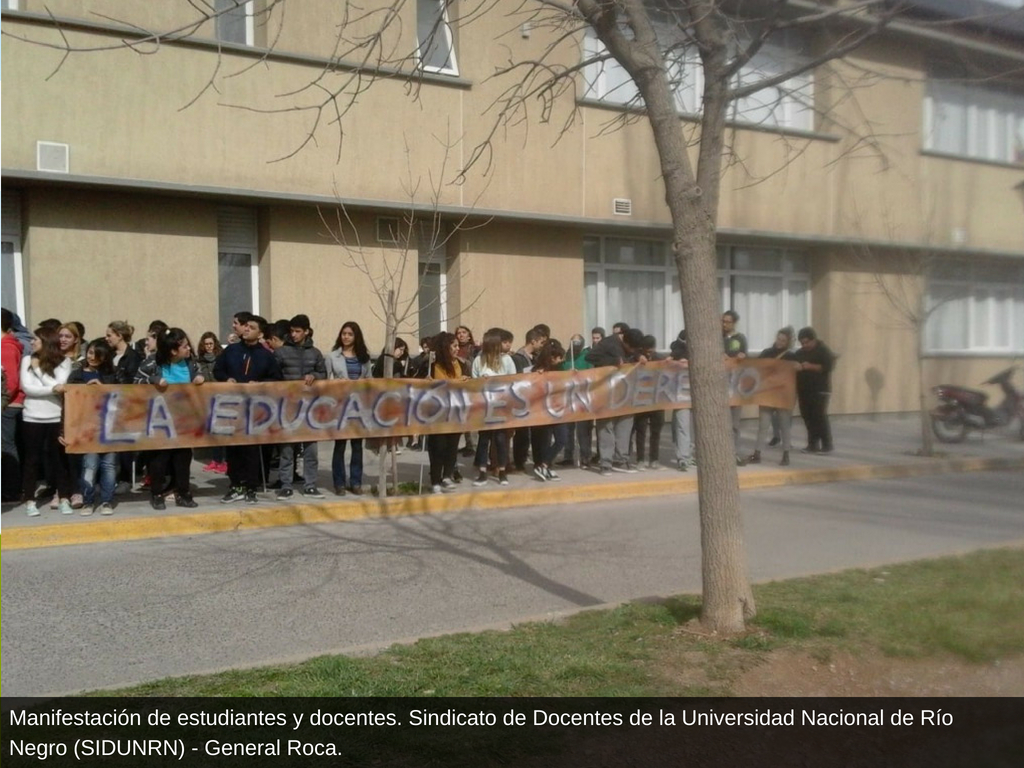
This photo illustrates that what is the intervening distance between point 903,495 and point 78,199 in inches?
443

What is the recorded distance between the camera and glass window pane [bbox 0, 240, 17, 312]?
12945 millimetres

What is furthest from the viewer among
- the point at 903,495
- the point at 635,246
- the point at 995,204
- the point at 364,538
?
the point at 635,246

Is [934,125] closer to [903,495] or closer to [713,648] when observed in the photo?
[903,495]

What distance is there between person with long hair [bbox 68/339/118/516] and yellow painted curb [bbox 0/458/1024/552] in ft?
1.85

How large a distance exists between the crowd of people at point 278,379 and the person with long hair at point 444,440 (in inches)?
0.6

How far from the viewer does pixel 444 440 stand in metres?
11.9

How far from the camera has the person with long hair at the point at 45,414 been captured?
392 inches

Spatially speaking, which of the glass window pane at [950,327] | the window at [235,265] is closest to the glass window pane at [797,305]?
the glass window pane at [950,327]

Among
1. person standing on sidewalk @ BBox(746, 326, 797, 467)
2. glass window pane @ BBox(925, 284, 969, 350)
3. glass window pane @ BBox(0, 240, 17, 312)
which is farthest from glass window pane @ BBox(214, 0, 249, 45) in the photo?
glass window pane @ BBox(925, 284, 969, 350)

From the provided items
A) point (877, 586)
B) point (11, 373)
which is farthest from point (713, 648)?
point (11, 373)

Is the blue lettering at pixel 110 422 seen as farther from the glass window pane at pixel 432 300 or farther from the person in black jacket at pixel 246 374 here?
the glass window pane at pixel 432 300

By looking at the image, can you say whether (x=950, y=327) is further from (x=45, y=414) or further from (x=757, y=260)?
(x=45, y=414)
